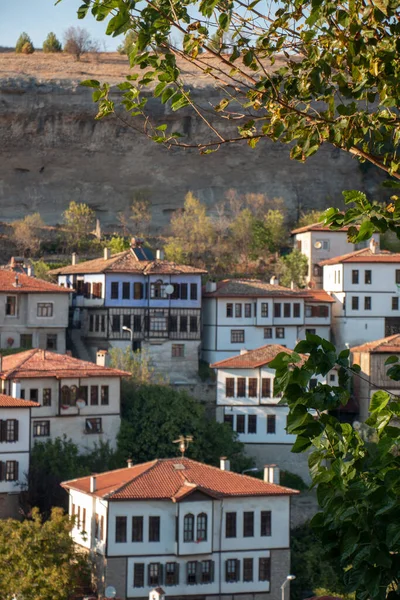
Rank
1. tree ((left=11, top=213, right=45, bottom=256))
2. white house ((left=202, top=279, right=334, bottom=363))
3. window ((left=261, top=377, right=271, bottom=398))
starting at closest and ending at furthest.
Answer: window ((left=261, top=377, right=271, bottom=398)), white house ((left=202, top=279, right=334, bottom=363)), tree ((left=11, top=213, right=45, bottom=256))

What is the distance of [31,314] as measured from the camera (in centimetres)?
4659

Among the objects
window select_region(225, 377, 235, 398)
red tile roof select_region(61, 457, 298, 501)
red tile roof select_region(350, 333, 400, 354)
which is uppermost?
red tile roof select_region(350, 333, 400, 354)

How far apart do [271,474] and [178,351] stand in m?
9.82

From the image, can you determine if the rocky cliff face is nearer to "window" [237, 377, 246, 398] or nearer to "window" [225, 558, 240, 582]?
"window" [237, 377, 246, 398]

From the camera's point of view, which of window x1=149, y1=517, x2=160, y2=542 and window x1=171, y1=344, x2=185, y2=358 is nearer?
window x1=149, y1=517, x2=160, y2=542

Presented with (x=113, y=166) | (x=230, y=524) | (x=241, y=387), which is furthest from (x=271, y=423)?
(x=113, y=166)

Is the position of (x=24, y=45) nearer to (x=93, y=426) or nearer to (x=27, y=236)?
(x=27, y=236)

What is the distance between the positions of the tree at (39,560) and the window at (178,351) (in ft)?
44.2

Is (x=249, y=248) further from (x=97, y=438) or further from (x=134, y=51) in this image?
(x=134, y=51)

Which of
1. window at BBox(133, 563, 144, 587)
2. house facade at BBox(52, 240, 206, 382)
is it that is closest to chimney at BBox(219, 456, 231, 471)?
window at BBox(133, 563, 144, 587)

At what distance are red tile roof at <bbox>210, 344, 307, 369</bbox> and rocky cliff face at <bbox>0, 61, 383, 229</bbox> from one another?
846 inches

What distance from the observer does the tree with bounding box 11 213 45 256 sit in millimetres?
58062

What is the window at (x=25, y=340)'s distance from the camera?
46.7 metres

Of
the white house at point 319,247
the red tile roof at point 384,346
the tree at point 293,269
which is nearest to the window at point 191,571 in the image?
the red tile roof at point 384,346
